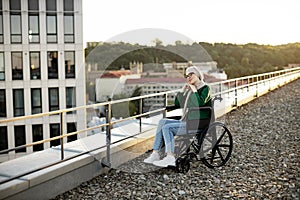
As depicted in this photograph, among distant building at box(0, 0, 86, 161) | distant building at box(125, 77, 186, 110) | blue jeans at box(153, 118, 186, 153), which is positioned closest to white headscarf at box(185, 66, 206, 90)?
blue jeans at box(153, 118, 186, 153)

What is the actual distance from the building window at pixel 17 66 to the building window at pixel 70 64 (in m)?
2.20

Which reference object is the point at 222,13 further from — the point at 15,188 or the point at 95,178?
the point at 15,188

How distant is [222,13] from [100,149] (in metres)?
10.8

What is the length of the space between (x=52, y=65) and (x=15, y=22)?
9.68 feet

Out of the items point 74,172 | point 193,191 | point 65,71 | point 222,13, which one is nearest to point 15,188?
point 74,172

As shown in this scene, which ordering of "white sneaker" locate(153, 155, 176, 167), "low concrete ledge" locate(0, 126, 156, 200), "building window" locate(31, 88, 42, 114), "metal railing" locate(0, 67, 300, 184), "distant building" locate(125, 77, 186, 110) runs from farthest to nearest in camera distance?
"building window" locate(31, 88, 42, 114), "distant building" locate(125, 77, 186, 110), "white sneaker" locate(153, 155, 176, 167), "metal railing" locate(0, 67, 300, 184), "low concrete ledge" locate(0, 126, 156, 200)

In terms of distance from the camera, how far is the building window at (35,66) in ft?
63.4

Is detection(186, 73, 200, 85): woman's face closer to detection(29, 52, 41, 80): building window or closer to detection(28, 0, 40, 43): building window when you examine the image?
detection(28, 0, 40, 43): building window

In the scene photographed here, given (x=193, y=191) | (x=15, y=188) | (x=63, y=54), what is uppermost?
(x=63, y=54)

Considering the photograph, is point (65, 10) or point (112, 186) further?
point (65, 10)

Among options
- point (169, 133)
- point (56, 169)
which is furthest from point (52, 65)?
point (56, 169)

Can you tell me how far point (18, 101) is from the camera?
62.4 feet

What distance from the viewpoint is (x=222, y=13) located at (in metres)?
14.3

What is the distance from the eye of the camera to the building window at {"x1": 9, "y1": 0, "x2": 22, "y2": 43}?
19.1 metres
